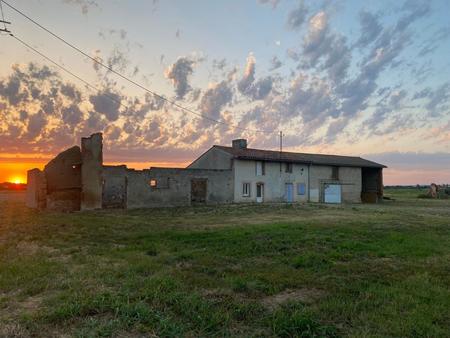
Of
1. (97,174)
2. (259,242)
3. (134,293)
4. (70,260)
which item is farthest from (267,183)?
(134,293)

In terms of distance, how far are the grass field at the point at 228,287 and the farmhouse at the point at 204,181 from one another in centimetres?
1445

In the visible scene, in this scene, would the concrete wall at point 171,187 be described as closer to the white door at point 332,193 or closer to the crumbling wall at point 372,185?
the white door at point 332,193

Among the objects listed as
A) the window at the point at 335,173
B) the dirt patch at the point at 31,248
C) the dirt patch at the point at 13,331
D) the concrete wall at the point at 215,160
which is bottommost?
the dirt patch at the point at 31,248

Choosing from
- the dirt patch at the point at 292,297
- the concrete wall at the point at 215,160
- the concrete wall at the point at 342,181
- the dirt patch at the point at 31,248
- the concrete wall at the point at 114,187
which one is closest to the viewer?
the dirt patch at the point at 292,297

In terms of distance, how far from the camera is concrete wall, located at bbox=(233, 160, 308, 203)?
3241 cm

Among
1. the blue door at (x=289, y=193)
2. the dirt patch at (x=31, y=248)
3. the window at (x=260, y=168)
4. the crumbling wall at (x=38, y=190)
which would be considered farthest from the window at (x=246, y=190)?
the dirt patch at (x=31, y=248)

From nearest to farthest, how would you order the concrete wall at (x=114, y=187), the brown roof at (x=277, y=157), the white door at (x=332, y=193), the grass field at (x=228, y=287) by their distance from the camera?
the grass field at (x=228, y=287)
the concrete wall at (x=114, y=187)
the brown roof at (x=277, y=157)
the white door at (x=332, y=193)

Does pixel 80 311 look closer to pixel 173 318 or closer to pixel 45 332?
pixel 45 332

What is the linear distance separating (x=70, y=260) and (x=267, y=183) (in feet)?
87.3

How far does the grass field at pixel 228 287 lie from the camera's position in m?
4.82

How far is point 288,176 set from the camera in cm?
3572

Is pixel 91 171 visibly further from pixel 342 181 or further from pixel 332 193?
pixel 342 181

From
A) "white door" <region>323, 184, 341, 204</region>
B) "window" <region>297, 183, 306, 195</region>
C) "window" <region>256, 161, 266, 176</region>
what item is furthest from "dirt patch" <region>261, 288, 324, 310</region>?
"white door" <region>323, 184, 341, 204</region>

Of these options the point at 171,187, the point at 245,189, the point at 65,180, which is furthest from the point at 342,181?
the point at 65,180
